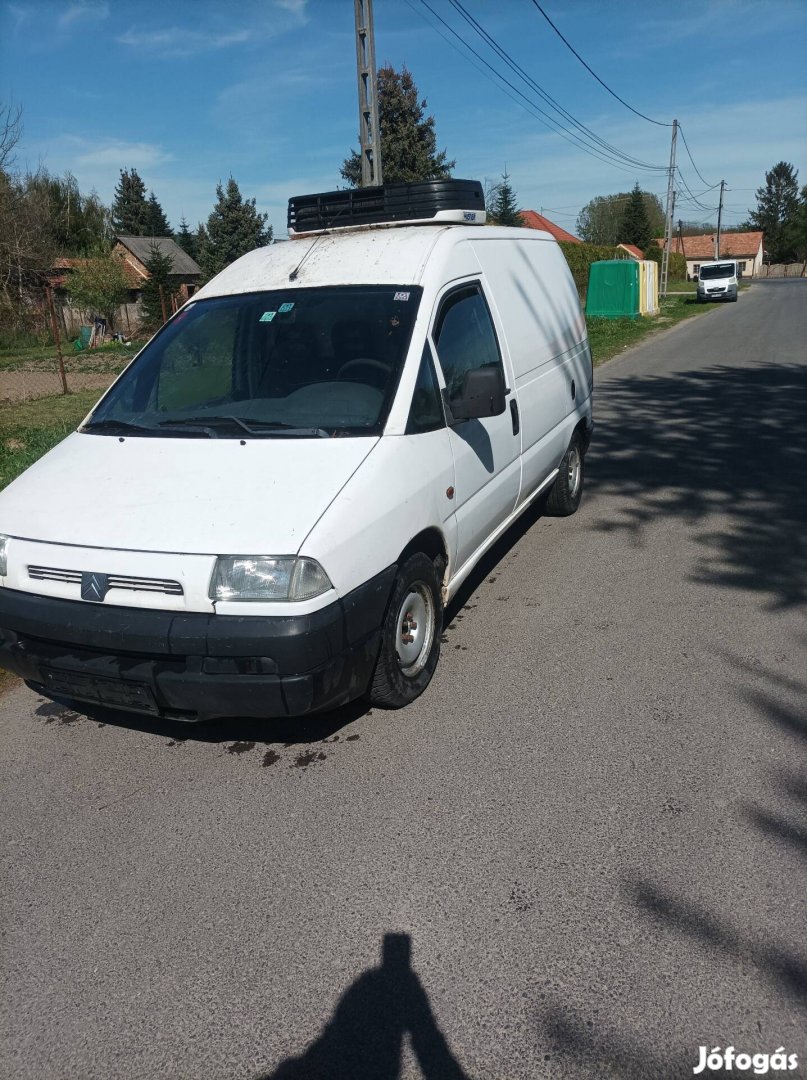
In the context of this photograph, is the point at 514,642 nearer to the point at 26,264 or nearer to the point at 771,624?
the point at 771,624

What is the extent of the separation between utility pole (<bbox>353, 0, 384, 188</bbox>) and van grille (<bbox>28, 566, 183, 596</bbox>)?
11053mm

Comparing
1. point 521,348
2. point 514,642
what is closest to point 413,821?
point 514,642

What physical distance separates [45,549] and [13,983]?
5.15 ft

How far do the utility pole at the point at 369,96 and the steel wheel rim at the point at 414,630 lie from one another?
10.5 meters

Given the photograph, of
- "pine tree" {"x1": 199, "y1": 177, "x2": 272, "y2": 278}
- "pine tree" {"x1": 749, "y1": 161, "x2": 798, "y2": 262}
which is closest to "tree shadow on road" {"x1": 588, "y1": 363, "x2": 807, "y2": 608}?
"pine tree" {"x1": 199, "y1": 177, "x2": 272, "y2": 278}

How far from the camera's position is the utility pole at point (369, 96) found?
12.9 m

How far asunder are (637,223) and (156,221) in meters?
40.7

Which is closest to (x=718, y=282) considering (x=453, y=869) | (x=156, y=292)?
(x=156, y=292)

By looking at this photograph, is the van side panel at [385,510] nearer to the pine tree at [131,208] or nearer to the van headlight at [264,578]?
the van headlight at [264,578]

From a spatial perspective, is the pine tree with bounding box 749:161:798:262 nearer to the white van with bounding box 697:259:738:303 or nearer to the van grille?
the white van with bounding box 697:259:738:303

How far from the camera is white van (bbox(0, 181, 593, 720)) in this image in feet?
10.5

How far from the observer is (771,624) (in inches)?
189

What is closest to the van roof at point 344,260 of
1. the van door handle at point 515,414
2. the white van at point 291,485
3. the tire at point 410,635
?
the white van at point 291,485

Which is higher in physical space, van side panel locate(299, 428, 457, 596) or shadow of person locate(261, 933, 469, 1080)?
van side panel locate(299, 428, 457, 596)
